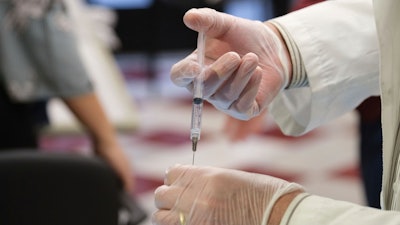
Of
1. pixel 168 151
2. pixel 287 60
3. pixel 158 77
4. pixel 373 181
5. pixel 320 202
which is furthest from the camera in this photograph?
pixel 158 77

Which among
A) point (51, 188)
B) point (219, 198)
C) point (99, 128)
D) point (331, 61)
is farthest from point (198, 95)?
point (99, 128)

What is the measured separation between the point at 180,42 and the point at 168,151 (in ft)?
7.59

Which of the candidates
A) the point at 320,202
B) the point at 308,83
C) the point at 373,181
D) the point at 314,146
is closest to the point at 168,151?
the point at 314,146

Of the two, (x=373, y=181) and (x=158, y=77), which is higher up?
(x=373, y=181)

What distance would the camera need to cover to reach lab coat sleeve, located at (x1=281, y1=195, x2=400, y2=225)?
938mm

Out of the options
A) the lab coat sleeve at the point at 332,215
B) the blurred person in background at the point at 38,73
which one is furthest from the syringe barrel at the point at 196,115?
the blurred person in background at the point at 38,73

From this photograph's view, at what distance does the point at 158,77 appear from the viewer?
6.35 m

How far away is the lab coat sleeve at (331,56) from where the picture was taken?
1.30 m

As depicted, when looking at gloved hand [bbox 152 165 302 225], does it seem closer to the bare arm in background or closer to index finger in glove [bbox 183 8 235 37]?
Result: index finger in glove [bbox 183 8 235 37]

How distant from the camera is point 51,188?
1.69m

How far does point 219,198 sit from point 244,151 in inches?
134

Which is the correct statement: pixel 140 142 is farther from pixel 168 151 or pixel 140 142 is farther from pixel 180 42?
pixel 180 42

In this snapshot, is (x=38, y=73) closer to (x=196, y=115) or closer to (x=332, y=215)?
(x=196, y=115)

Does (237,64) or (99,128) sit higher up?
(237,64)
